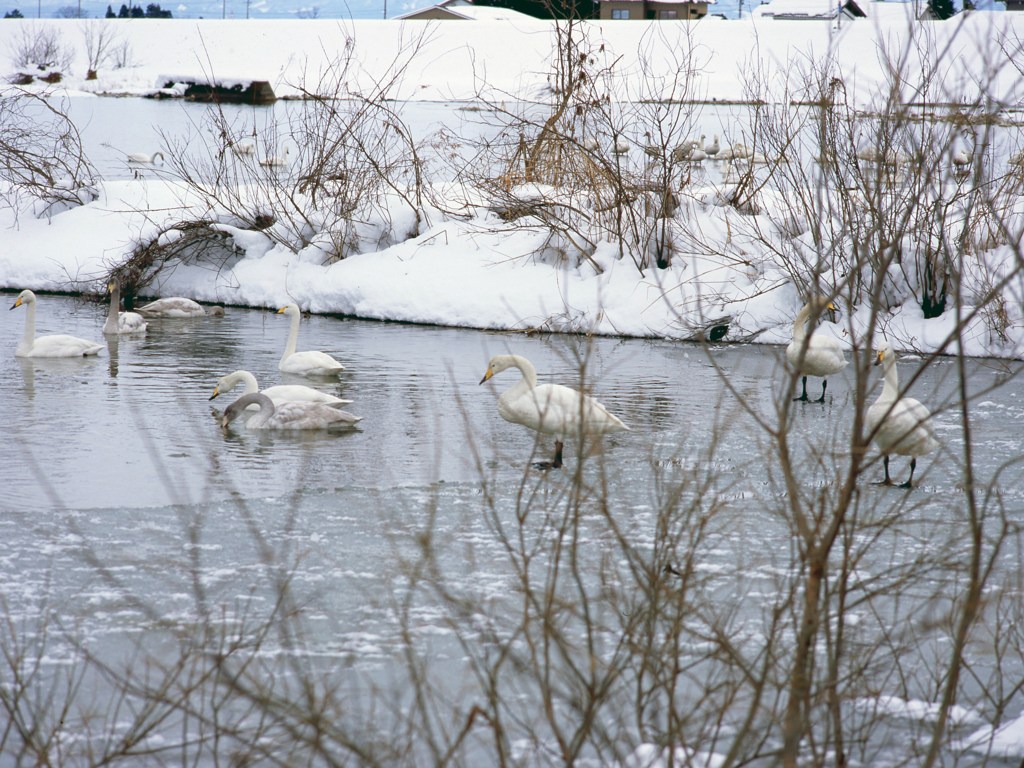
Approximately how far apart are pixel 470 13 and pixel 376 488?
64746 mm

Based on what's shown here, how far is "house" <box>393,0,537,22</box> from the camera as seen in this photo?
62.8 meters

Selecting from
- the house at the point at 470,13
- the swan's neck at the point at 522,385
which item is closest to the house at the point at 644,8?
the house at the point at 470,13

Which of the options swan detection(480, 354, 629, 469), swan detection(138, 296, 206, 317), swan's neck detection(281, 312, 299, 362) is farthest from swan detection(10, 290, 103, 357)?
swan detection(480, 354, 629, 469)

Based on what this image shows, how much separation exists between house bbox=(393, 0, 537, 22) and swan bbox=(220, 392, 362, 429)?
56564 mm

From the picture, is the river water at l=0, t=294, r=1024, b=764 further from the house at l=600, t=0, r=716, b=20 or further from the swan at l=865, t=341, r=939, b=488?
the house at l=600, t=0, r=716, b=20

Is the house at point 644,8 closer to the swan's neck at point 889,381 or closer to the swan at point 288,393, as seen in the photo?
the swan at point 288,393

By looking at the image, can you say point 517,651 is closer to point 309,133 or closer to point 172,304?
point 172,304

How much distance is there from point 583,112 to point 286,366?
766 cm

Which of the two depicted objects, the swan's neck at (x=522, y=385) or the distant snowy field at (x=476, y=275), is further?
the distant snowy field at (x=476, y=275)

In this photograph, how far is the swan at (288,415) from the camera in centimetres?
754

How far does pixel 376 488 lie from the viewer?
4.15 metres

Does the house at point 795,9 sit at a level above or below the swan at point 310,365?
above

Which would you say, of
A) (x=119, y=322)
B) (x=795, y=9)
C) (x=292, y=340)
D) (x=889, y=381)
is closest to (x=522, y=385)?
(x=889, y=381)

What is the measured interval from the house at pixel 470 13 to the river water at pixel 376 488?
180 feet
